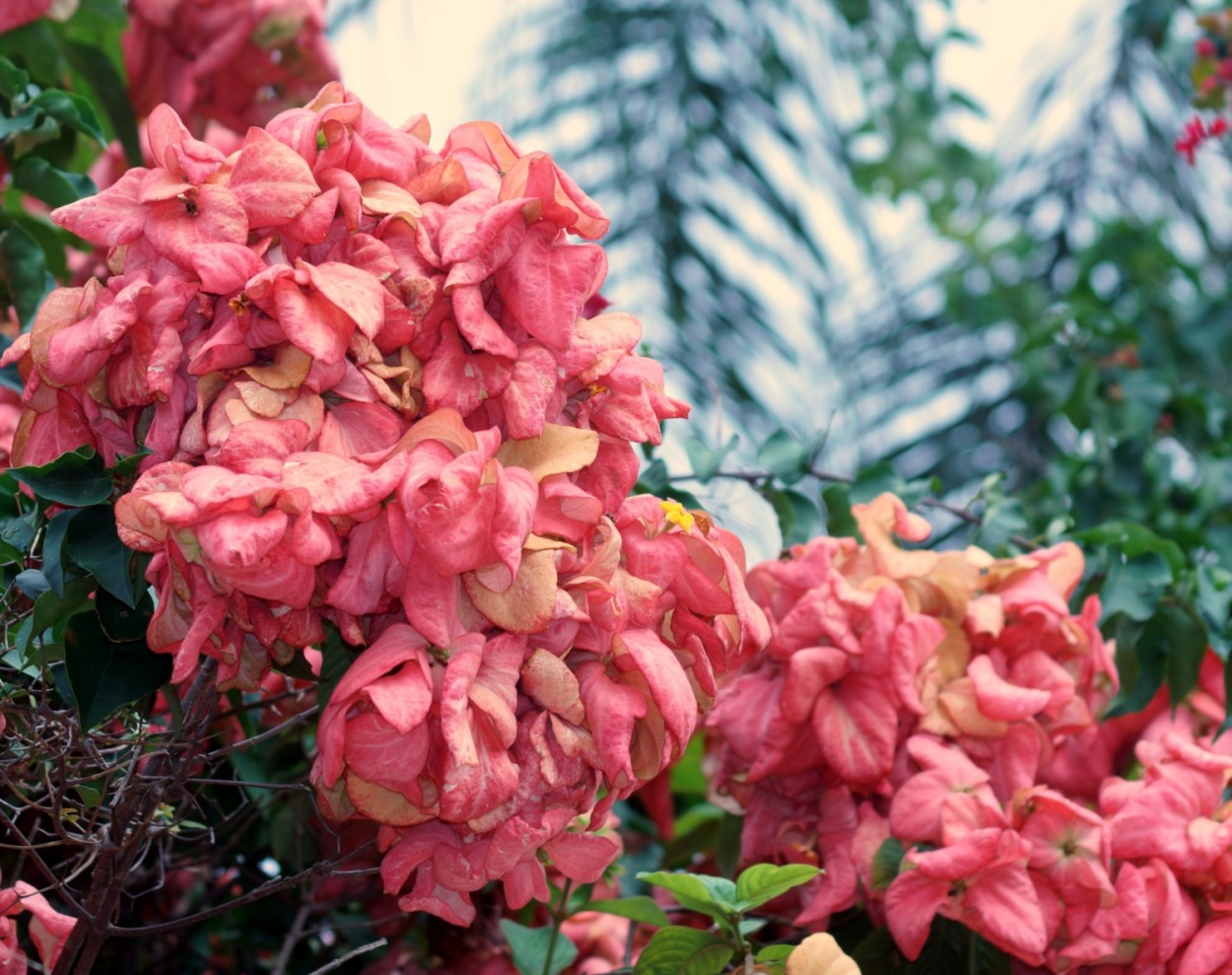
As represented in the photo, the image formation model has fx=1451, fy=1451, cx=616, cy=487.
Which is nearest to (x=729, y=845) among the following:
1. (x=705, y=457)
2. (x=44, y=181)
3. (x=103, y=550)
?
(x=705, y=457)

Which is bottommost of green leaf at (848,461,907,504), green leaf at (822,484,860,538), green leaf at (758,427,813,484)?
green leaf at (822,484,860,538)

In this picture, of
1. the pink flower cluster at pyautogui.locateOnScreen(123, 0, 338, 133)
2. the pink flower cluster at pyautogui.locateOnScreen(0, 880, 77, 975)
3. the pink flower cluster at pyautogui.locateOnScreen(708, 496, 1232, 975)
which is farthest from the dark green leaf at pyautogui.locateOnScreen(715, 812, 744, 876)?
the pink flower cluster at pyautogui.locateOnScreen(123, 0, 338, 133)

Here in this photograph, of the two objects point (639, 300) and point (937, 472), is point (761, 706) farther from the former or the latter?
point (937, 472)

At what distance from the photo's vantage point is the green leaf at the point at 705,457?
887mm

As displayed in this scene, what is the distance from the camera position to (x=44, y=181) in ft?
2.65

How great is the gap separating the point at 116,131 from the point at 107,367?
18.2 inches

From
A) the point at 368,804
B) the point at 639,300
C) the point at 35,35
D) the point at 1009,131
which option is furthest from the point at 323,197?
the point at 1009,131

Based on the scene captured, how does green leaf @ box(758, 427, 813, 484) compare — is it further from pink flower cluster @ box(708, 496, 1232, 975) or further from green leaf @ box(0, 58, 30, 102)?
green leaf @ box(0, 58, 30, 102)

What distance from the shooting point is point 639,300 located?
1.94 meters

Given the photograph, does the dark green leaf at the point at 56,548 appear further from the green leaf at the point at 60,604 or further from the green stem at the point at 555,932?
the green stem at the point at 555,932

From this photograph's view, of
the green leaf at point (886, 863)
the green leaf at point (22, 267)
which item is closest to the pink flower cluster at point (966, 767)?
the green leaf at point (886, 863)

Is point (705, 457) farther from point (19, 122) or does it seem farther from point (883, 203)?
point (883, 203)

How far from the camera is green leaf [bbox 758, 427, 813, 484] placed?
91 cm

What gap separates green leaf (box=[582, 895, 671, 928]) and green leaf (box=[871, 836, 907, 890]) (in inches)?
4.2
